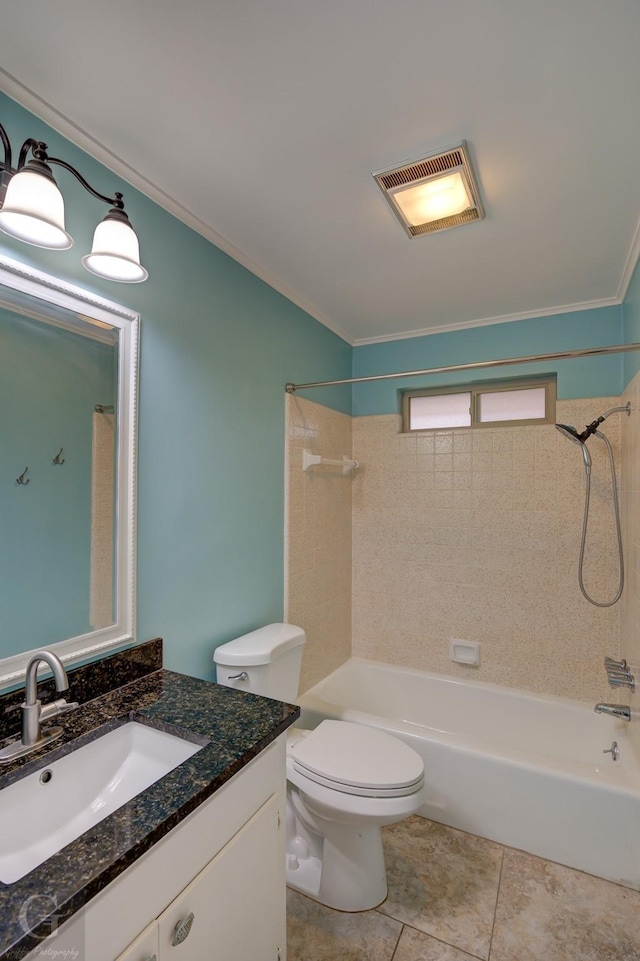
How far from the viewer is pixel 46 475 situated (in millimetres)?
1222

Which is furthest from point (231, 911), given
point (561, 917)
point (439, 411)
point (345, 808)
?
point (439, 411)

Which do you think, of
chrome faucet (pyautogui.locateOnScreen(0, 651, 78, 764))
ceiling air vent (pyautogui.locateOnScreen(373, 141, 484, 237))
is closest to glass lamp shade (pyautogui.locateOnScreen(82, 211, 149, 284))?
ceiling air vent (pyautogui.locateOnScreen(373, 141, 484, 237))

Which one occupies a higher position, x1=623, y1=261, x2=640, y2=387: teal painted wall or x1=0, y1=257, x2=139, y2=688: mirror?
x1=623, y1=261, x2=640, y2=387: teal painted wall

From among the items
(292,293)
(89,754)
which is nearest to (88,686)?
(89,754)

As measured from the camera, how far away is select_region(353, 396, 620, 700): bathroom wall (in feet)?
7.84

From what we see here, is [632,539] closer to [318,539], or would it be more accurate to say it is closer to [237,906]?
[318,539]

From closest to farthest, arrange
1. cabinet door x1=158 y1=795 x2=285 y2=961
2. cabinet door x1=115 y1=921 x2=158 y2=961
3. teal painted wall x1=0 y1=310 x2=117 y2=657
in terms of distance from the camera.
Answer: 1. cabinet door x1=115 y1=921 x2=158 y2=961
2. cabinet door x1=158 y1=795 x2=285 y2=961
3. teal painted wall x1=0 y1=310 x2=117 y2=657

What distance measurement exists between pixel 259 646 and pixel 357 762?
53 centimetres

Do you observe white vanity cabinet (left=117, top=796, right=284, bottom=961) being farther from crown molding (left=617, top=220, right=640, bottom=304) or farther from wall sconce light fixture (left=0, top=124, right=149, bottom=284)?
crown molding (left=617, top=220, right=640, bottom=304)

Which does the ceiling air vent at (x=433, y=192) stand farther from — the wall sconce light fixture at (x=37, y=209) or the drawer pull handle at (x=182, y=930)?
the drawer pull handle at (x=182, y=930)

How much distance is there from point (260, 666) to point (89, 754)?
72 centimetres

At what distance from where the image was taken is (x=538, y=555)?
250 centimetres

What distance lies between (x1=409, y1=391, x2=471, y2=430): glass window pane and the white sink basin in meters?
2.27

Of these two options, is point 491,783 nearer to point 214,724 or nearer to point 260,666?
point 260,666
